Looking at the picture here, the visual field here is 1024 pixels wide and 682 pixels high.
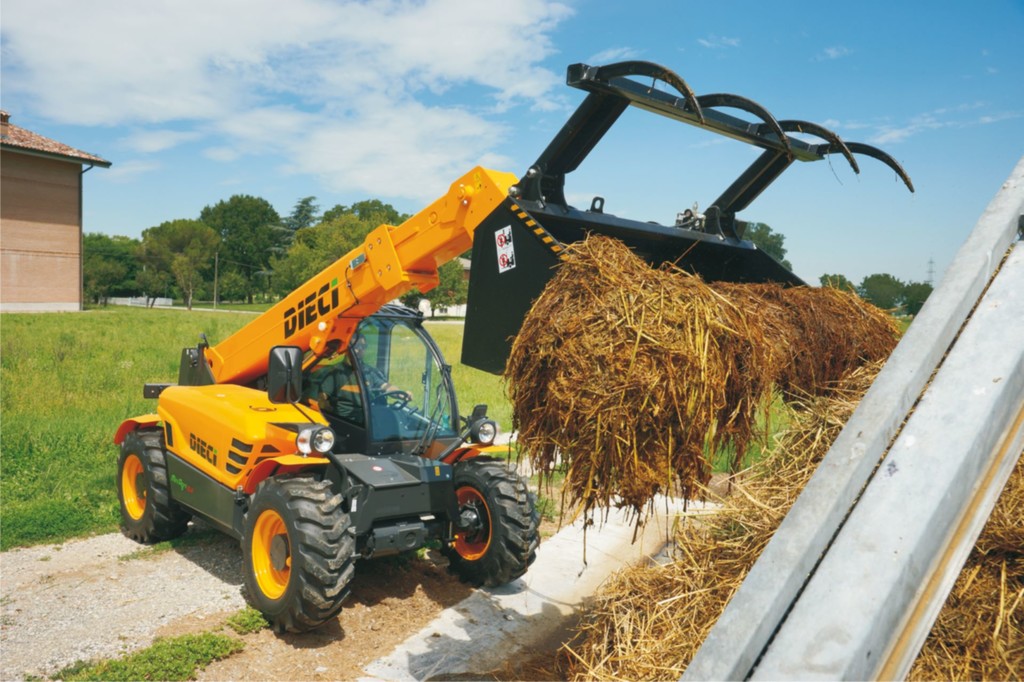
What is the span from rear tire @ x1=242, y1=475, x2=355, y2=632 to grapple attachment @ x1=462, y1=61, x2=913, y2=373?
166 centimetres

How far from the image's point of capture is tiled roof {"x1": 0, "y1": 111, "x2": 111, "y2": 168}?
103 feet

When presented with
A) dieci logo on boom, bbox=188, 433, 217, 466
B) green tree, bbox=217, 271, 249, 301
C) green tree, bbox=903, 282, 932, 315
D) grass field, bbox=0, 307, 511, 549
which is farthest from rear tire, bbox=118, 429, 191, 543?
green tree, bbox=217, 271, 249, 301

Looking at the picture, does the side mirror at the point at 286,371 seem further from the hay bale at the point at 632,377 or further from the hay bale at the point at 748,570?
the hay bale at the point at 748,570

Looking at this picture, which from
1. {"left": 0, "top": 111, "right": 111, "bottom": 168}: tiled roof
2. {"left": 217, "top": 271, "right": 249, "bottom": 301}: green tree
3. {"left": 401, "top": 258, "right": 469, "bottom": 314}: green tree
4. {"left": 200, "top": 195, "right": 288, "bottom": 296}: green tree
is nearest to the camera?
{"left": 0, "top": 111, "right": 111, "bottom": 168}: tiled roof

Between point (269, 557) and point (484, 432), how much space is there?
5.94 ft

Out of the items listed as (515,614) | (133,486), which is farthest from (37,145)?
(515,614)

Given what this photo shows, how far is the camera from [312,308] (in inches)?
225

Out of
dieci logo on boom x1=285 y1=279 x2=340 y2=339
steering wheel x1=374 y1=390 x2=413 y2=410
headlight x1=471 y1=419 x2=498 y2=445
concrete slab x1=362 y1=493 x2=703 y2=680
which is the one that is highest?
dieci logo on boom x1=285 y1=279 x2=340 y2=339

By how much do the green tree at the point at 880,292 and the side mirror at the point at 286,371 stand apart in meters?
3.71

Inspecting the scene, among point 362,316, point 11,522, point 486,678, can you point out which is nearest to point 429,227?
point 362,316

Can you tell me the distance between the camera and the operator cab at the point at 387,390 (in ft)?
18.9

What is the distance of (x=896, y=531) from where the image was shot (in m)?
1.06

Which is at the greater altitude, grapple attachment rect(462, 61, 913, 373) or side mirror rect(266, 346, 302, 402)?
grapple attachment rect(462, 61, 913, 373)

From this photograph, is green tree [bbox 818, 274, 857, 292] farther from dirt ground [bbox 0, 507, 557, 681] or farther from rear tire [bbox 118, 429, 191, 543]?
rear tire [bbox 118, 429, 191, 543]
